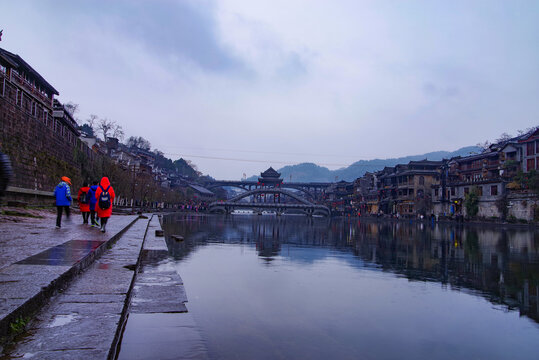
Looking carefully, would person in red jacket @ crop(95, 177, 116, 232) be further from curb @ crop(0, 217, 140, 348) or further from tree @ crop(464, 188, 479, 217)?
tree @ crop(464, 188, 479, 217)

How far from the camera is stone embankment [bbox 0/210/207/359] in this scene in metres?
3.22

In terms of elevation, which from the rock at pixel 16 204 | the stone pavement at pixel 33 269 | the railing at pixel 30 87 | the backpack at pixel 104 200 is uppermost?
the railing at pixel 30 87

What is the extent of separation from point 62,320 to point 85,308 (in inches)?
16.8

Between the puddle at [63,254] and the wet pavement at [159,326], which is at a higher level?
the puddle at [63,254]

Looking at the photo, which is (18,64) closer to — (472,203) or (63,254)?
(63,254)

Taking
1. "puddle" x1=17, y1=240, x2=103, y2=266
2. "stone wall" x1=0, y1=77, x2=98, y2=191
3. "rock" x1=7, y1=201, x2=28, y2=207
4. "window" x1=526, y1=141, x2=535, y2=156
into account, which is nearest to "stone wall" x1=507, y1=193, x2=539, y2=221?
"window" x1=526, y1=141, x2=535, y2=156

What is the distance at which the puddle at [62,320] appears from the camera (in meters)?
3.63

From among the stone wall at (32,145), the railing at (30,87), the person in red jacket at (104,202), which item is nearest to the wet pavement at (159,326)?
the person in red jacket at (104,202)

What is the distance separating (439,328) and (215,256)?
8152mm

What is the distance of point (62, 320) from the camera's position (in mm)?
3742

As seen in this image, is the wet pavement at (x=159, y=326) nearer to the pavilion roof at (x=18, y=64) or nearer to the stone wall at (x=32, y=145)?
the stone wall at (x=32, y=145)

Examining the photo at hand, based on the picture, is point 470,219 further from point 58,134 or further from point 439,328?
point 439,328

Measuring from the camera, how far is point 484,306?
671 cm

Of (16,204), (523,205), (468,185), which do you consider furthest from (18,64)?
(468,185)
